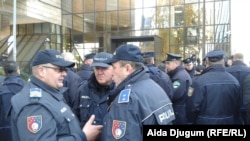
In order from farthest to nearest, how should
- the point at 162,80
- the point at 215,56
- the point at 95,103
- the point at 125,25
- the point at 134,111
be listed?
the point at 125,25, the point at 162,80, the point at 215,56, the point at 95,103, the point at 134,111

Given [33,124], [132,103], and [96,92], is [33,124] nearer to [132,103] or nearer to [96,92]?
[132,103]

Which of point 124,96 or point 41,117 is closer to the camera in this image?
point 41,117

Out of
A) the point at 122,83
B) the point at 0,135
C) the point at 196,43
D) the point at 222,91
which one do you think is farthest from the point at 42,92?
the point at 196,43

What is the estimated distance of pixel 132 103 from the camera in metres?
2.57

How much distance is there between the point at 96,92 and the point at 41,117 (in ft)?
5.68

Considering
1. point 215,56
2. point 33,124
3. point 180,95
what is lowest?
point 180,95

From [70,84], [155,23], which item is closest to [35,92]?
[70,84]

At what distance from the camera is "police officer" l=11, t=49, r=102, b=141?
2.43 m

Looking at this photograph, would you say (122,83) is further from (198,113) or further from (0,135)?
(0,135)

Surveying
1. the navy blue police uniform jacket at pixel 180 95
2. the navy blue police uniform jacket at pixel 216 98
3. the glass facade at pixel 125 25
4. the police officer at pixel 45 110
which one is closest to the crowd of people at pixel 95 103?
the police officer at pixel 45 110

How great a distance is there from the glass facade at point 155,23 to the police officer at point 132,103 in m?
19.7

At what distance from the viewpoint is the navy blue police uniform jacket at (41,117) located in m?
2.43

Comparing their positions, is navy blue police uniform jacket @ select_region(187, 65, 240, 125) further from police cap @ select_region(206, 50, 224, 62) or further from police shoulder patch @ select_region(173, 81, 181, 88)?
police shoulder patch @ select_region(173, 81, 181, 88)

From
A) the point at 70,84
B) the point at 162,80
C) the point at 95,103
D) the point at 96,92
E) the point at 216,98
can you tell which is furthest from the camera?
the point at 162,80
